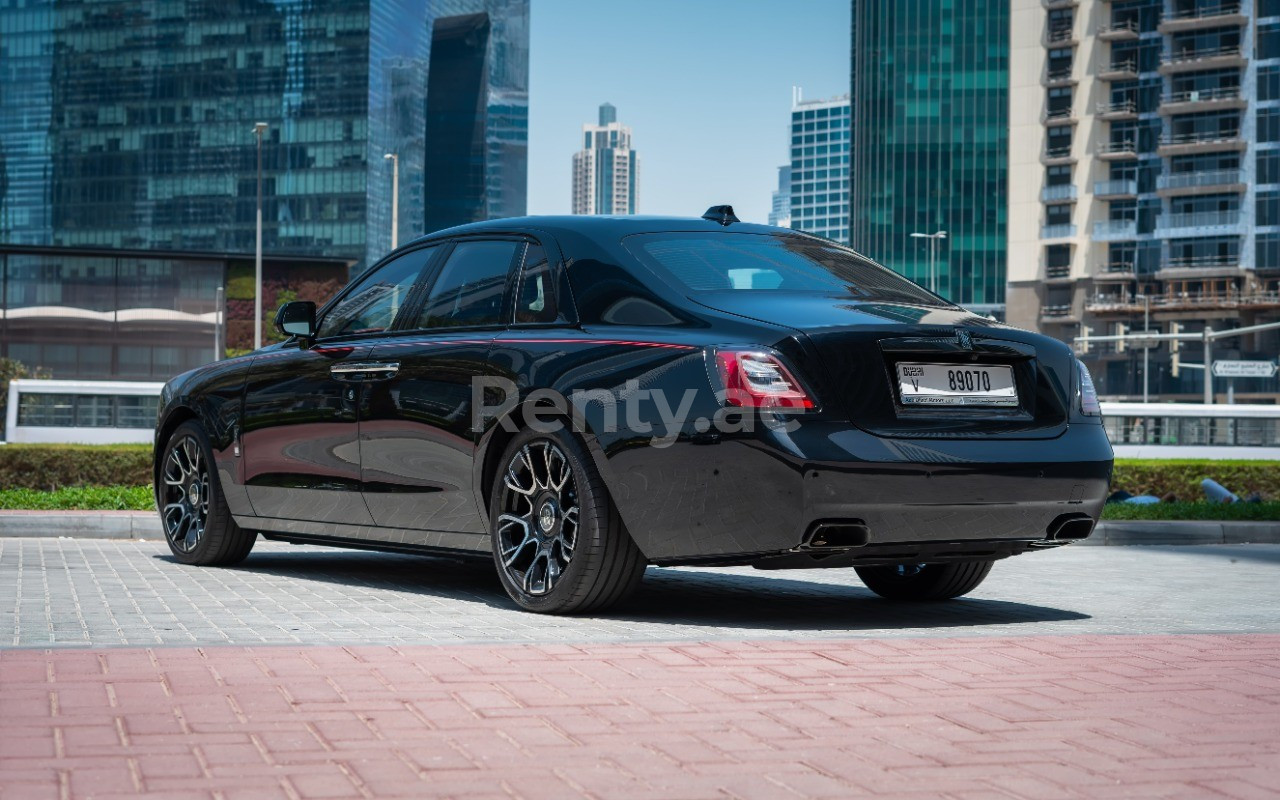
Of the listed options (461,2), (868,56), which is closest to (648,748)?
(868,56)

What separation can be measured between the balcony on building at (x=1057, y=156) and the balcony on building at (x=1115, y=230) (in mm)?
4107

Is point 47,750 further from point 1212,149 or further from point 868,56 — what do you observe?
point 868,56

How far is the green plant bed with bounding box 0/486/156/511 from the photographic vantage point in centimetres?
1295

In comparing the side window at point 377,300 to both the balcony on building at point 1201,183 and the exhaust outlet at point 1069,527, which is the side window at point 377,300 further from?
the balcony on building at point 1201,183

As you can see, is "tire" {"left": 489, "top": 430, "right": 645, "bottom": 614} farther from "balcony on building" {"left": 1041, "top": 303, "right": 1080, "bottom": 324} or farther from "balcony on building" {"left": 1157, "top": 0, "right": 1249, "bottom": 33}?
"balcony on building" {"left": 1041, "top": 303, "right": 1080, "bottom": 324}

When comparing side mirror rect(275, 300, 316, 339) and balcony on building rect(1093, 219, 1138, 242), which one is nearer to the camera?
side mirror rect(275, 300, 316, 339)

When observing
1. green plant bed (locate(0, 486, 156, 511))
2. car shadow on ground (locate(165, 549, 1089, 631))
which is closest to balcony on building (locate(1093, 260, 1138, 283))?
green plant bed (locate(0, 486, 156, 511))

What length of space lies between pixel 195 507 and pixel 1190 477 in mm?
23288

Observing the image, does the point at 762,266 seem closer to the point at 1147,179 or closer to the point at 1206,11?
the point at 1206,11

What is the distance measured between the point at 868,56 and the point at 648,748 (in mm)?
113020

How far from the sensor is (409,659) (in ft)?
17.7

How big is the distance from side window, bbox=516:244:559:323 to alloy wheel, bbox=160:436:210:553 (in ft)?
8.68

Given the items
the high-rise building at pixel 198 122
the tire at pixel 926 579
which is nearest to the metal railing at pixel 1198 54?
the high-rise building at pixel 198 122

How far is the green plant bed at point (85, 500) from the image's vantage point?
12945mm
